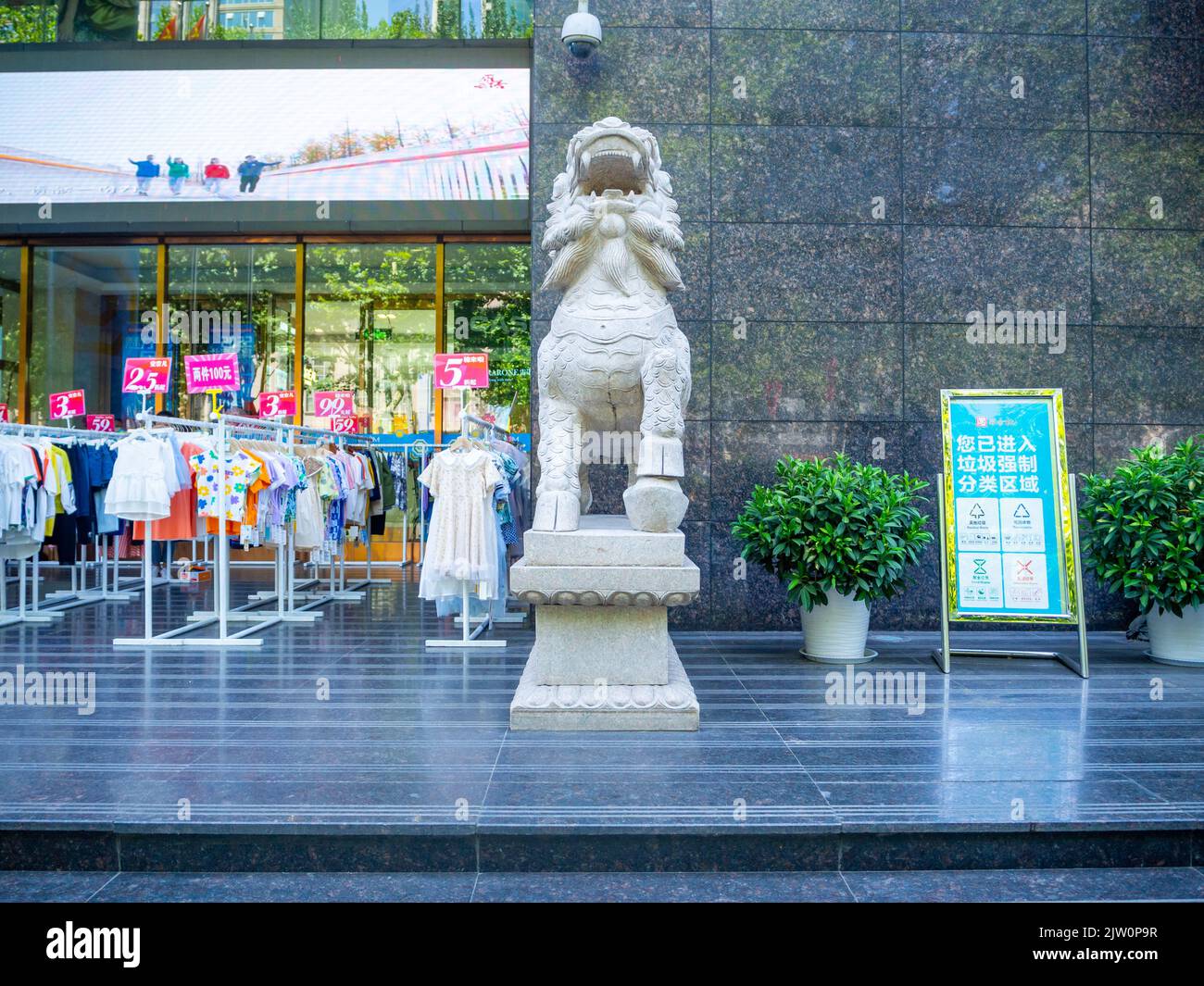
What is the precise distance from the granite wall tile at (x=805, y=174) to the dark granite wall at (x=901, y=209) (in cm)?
1

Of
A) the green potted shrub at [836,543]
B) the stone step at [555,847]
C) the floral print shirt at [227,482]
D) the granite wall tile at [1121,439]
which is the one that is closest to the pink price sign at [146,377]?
the floral print shirt at [227,482]

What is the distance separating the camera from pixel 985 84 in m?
6.07

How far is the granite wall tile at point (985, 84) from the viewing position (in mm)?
6070

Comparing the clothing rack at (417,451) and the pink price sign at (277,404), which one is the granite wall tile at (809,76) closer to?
the clothing rack at (417,451)

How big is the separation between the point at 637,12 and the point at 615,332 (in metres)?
3.22

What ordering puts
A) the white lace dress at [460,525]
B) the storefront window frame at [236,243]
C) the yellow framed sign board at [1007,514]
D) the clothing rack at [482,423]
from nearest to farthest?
the yellow framed sign board at [1007,514]
the white lace dress at [460,525]
the clothing rack at [482,423]
the storefront window frame at [236,243]

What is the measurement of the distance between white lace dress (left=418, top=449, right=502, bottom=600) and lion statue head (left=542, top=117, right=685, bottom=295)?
187cm

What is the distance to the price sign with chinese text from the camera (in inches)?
195

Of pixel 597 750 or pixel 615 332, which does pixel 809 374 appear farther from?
pixel 597 750

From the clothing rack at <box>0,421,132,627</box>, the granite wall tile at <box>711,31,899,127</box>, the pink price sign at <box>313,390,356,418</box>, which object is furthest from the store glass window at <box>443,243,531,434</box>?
the granite wall tile at <box>711,31,899,127</box>

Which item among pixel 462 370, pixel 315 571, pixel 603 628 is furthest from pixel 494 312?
pixel 603 628

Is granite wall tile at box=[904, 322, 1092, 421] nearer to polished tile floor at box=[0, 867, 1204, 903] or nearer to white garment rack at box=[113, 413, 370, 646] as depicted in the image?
polished tile floor at box=[0, 867, 1204, 903]

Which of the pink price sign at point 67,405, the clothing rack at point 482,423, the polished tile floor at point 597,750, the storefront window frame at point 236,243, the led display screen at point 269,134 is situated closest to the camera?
the polished tile floor at point 597,750

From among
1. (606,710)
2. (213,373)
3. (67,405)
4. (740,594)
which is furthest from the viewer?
(67,405)
